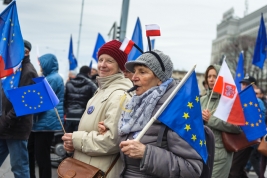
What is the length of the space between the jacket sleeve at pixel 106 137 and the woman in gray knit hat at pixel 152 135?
206 millimetres

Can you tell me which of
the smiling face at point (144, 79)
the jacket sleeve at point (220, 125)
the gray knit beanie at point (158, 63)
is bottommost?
the jacket sleeve at point (220, 125)

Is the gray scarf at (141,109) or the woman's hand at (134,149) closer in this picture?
the woman's hand at (134,149)

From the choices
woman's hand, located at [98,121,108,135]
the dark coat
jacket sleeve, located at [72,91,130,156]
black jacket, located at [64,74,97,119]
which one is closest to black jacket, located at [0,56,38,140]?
jacket sleeve, located at [72,91,130,156]

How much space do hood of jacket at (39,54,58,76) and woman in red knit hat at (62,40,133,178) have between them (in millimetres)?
2396

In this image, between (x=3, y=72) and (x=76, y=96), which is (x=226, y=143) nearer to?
(x=3, y=72)

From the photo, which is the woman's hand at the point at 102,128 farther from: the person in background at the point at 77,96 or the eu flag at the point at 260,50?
Answer: the eu flag at the point at 260,50

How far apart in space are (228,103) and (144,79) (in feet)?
6.88

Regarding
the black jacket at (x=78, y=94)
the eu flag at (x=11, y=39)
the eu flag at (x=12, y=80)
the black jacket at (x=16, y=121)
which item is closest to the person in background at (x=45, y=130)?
the black jacket at (x=16, y=121)

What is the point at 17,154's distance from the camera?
17.1 ft

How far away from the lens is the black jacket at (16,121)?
Result: 16.8 feet

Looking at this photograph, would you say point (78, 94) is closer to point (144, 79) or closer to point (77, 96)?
point (77, 96)

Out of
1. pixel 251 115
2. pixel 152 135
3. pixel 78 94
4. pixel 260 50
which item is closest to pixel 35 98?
pixel 152 135

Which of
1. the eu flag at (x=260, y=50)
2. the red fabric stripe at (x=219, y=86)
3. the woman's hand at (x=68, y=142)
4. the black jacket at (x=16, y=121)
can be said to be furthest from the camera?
the eu flag at (x=260, y=50)

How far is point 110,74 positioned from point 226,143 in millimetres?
1845
